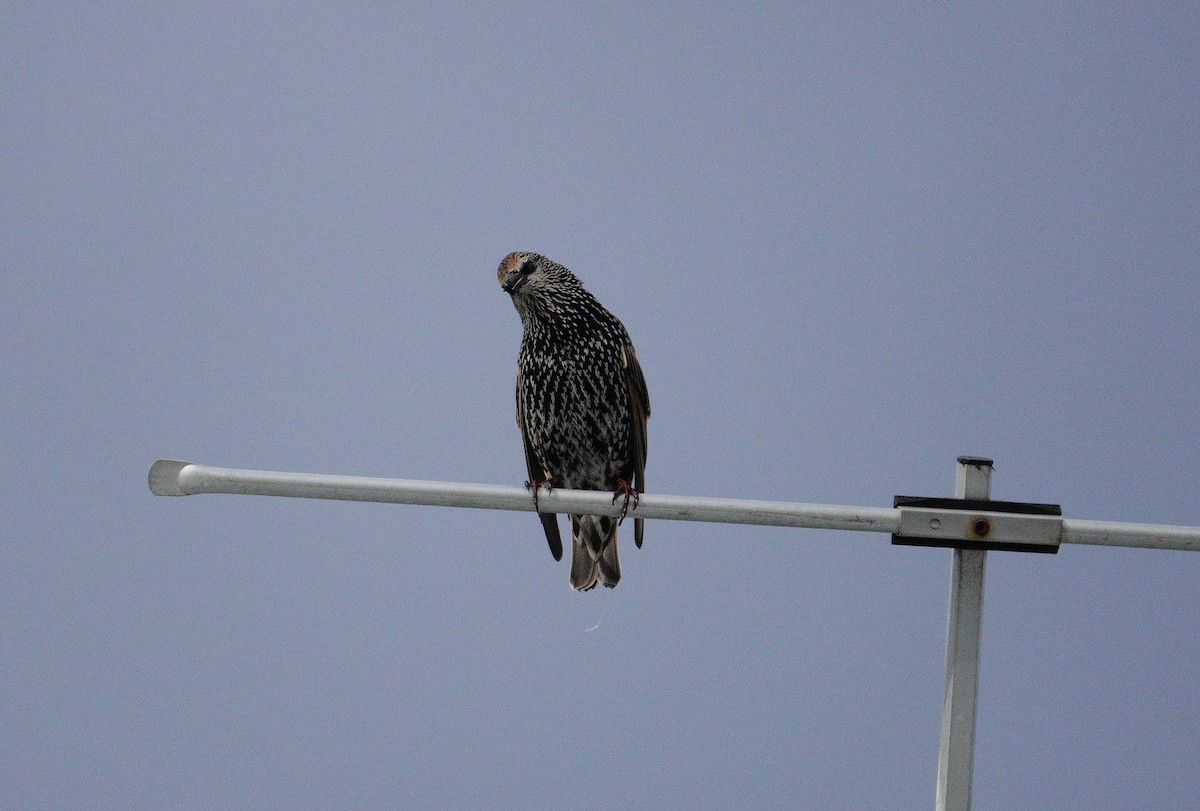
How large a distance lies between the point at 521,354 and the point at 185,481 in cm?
172

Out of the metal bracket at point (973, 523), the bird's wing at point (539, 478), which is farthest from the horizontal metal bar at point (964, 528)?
the bird's wing at point (539, 478)

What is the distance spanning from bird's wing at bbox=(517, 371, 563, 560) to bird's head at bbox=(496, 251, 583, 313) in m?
0.31

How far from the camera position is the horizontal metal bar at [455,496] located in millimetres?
2719

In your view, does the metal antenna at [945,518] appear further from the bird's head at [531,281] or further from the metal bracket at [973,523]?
the bird's head at [531,281]

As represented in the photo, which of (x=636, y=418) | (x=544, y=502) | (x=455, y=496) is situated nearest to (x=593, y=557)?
(x=636, y=418)

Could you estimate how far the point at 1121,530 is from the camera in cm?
266

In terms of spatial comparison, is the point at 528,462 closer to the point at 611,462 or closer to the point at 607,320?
the point at 611,462

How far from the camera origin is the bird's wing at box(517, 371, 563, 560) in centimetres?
420

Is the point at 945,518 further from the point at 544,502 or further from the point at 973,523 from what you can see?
the point at 544,502

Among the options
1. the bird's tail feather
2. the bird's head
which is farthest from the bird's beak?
the bird's tail feather

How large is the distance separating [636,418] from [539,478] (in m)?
0.46

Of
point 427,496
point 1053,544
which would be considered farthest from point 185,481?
point 1053,544

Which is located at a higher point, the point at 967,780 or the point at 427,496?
the point at 427,496

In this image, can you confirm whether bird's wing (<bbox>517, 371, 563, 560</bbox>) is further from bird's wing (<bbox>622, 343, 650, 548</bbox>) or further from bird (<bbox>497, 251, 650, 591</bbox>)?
bird's wing (<bbox>622, 343, 650, 548</bbox>)
